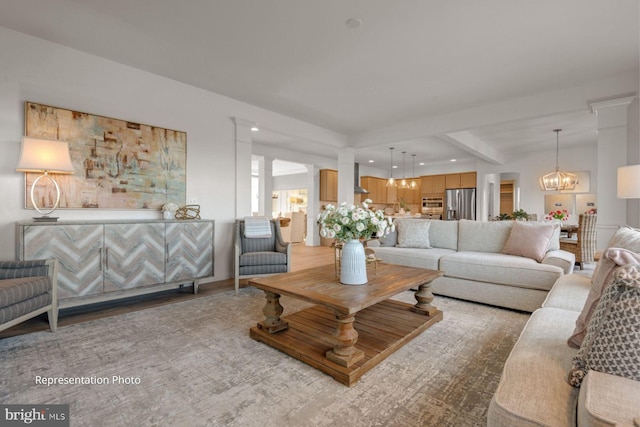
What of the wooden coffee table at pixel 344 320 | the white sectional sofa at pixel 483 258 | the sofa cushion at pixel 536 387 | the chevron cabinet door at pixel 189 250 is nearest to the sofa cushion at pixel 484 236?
the white sectional sofa at pixel 483 258

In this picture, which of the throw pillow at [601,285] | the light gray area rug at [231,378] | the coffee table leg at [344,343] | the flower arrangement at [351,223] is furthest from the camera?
the flower arrangement at [351,223]

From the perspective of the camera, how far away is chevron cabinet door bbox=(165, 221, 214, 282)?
3.51 m

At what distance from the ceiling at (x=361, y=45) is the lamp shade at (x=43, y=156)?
42.2 inches

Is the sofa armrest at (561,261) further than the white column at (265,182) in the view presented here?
No

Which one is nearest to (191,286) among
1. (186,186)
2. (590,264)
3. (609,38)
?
(186,186)

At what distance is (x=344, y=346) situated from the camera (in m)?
1.90

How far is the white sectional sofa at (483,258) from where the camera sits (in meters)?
3.06

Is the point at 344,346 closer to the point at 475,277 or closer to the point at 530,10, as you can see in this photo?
the point at 475,277

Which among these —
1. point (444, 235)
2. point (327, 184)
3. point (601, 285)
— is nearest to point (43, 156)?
point (601, 285)

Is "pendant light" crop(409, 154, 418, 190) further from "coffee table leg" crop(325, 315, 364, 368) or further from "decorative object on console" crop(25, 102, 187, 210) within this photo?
"coffee table leg" crop(325, 315, 364, 368)

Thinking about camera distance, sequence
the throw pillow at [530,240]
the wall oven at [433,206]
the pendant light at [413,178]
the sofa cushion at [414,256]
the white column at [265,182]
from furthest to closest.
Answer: the wall oven at [433,206] → the pendant light at [413,178] → the white column at [265,182] → the sofa cushion at [414,256] → the throw pillow at [530,240]

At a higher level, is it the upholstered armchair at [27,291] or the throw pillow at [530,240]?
the throw pillow at [530,240]

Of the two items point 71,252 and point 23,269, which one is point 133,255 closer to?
point 71,252

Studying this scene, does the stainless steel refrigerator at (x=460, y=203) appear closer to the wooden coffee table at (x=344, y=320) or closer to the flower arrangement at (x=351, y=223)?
the wooden coffee table at (x=344, y=320)
